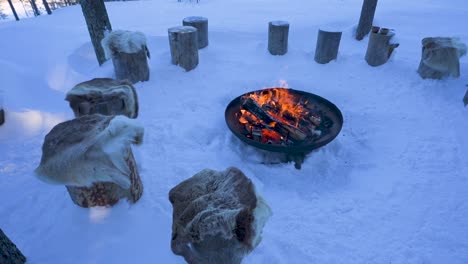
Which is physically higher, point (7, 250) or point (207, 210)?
point (207, 210)

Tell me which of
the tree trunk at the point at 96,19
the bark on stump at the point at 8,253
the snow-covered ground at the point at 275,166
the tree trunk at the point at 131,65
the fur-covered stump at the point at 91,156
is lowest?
the snow-covered ground at the point at 275,166

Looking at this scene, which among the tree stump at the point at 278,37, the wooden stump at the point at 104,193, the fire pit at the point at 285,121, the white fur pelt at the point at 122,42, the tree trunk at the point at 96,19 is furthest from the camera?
the tree stump at the point at 278,37

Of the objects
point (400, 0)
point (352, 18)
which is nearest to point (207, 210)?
point (352, 18)

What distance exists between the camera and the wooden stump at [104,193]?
230cm

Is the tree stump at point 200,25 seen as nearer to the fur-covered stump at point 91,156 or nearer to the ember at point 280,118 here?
the ember at point 280,118

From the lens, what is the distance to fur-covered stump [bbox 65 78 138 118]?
2.60 meters

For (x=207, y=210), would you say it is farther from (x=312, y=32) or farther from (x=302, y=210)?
(x=312, y=32)

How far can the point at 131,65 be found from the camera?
15.8 ft

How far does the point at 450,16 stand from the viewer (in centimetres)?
756

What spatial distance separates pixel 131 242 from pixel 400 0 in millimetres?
11474

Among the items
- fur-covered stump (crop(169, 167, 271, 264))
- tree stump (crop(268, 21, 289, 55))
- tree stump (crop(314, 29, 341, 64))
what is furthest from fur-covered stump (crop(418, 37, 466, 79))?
fur-covered stump (crop(169, 167, 271, 264))

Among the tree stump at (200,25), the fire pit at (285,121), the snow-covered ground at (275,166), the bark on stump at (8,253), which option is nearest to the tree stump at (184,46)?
the snow-covered ground at (275,166)

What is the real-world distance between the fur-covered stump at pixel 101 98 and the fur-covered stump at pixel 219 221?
4.50 ft

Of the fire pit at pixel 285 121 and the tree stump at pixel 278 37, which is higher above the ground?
the tree stump at pixel 278 37
